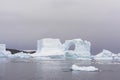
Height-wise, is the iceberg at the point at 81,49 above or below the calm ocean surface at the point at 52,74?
above

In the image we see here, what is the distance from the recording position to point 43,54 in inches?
2159

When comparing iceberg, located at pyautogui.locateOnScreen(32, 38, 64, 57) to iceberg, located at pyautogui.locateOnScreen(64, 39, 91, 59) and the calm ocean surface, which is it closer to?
iceberg, located at pyautogui.locateOnScreen(64, 39, 91, 59)

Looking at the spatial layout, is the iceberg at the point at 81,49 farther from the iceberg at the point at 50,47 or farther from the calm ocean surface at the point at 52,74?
the calm ocean surface at the point at 52,74

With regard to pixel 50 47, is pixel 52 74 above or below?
below

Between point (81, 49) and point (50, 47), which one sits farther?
point (50, 47)

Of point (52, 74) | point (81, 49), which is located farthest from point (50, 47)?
point (52, 74)

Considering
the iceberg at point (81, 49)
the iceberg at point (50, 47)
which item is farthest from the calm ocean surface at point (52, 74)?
the iceberg at point (50, 47)

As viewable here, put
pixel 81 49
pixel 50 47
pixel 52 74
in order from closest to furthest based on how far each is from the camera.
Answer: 1. pixel 52 74
2. pixel 81 49
3. pixel 50 47

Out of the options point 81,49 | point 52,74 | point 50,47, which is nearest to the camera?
point 52,74

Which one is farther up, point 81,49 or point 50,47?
point 50,47

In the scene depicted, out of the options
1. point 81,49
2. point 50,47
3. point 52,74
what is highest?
point 50,47

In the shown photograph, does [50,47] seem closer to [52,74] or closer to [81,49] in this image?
[81,49]

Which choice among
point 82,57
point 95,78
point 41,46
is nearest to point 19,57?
point 41,46

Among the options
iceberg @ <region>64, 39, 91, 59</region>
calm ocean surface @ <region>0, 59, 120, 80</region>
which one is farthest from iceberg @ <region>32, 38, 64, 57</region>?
calm ocean surface @ <region>0, 59, 120, 80</region>
